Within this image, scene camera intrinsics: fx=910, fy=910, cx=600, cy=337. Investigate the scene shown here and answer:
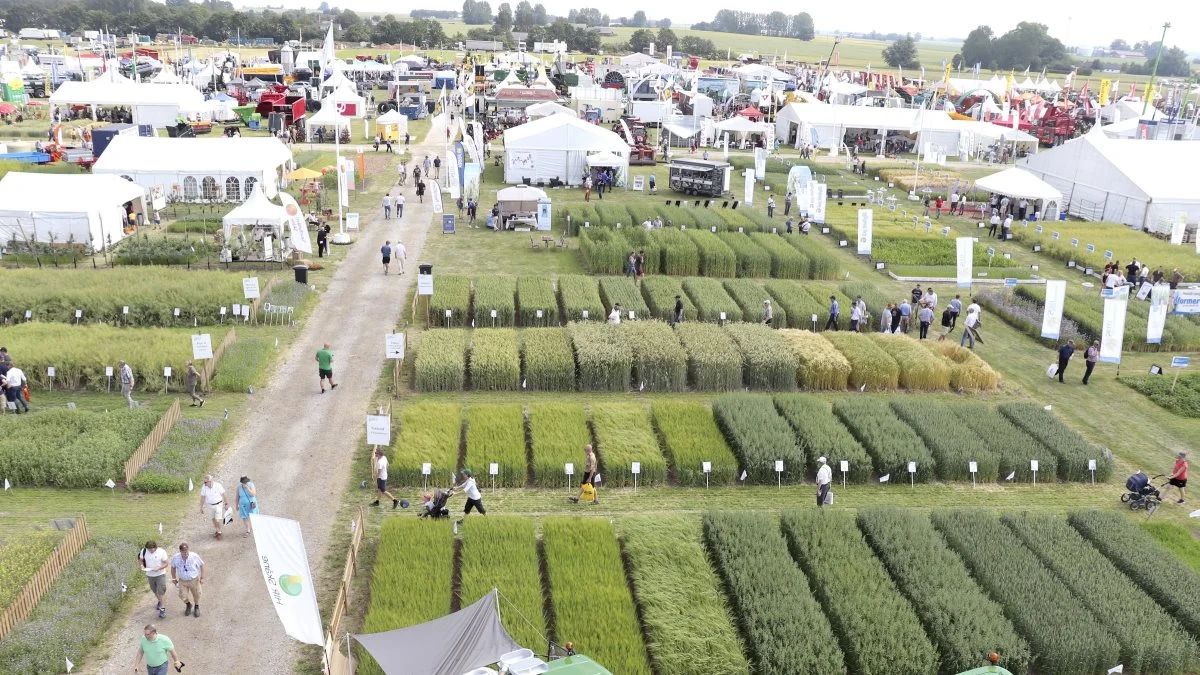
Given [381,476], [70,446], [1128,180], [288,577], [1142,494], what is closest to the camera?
[288,577]

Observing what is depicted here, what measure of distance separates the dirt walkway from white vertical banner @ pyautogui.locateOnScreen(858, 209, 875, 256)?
673 inches

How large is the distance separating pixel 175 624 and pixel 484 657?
5275mm

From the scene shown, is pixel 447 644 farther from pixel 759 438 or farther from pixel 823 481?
pixel 759 438

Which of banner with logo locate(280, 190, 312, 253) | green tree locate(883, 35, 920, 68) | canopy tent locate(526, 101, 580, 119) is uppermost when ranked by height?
green tree locate(883, 35, 920, 68)

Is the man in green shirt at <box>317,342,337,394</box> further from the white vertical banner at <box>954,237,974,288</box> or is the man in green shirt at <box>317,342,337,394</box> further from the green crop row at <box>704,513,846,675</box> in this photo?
the white vertical banner at <box>954,237,974,288</box>

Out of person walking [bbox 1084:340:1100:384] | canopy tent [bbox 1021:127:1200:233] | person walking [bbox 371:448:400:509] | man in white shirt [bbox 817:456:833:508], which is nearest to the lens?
person walking [bbox 371:448:400:509]

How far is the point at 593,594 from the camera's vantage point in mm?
13445

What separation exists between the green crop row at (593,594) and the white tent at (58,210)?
958 inches

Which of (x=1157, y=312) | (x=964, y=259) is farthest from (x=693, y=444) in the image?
(x=964, y=259)

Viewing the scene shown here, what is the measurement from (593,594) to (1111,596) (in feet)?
25.9

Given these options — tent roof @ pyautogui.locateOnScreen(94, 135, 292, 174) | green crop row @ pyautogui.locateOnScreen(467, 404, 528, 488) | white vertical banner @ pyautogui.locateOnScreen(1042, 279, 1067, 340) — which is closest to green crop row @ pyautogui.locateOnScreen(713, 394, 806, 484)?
green crop row @ pyautogui.locateOnScreen(467, 404, 528, 488)

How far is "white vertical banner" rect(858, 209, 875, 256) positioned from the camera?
3522 centimetres

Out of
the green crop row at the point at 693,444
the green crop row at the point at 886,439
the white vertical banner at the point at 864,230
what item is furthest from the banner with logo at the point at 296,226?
the white vertical banner at the point at 864,230

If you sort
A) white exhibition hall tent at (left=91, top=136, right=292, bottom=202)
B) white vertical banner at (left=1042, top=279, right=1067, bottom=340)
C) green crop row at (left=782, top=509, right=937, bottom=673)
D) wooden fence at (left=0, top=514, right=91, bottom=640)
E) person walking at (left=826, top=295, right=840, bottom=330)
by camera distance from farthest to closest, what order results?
white exhibition hall tent at (left=91, top=136, right=292, bottom=202) < person walking at (left=826, top=295, right=840, bottom=330) < white vertical banner at (left=1042, top=279, right=1067, bottom=340) < wooden fence at (left=0, top=514, right=91, bottom=640) < green crop row at (left=782, top=509, right=937, bottom=673)
